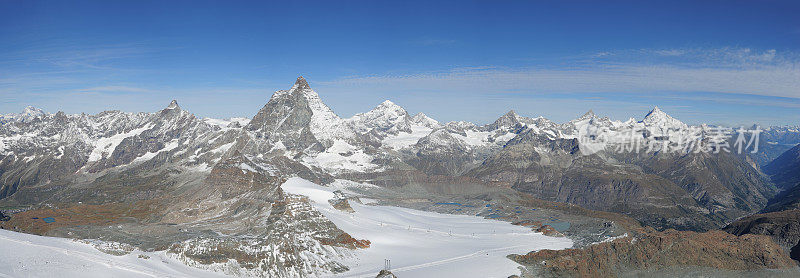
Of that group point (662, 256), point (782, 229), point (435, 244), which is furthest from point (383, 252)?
point (782, 229)

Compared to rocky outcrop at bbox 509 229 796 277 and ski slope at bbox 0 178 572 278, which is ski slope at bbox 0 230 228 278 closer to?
ski slope at bbox 0 178 572 278

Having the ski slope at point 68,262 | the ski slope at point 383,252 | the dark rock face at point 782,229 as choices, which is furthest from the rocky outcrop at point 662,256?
the ski slope at point 68,262

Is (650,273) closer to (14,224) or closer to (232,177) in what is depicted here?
(232,177)

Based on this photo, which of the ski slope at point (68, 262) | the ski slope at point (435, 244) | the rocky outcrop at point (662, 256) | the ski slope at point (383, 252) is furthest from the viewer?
the rocky outcrop at point (662, 256)

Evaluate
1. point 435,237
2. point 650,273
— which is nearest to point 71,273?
point 435,237

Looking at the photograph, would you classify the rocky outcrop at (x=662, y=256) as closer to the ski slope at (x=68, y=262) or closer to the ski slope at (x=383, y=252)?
the ski slope at (x=383, y=252)

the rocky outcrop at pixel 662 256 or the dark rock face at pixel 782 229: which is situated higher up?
the dark rock face at pixel 782 229

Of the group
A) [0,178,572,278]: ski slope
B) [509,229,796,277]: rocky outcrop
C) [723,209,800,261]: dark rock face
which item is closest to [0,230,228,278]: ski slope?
[0,178,572,278]: ski slope
